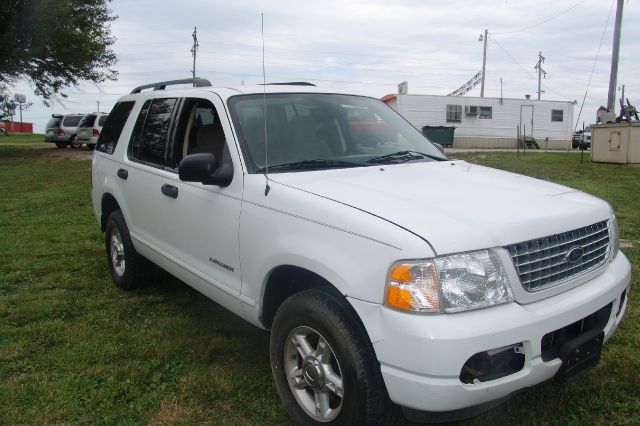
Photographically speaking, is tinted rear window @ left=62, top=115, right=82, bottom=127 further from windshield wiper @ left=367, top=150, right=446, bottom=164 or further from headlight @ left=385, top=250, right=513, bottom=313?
headlight @ left=385, top=250, right=513, bottom=313

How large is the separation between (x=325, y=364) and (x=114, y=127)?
11.6 ft

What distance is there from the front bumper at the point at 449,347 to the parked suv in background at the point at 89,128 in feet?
82.5

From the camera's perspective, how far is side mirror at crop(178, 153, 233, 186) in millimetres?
3070

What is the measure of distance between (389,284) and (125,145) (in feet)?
10.8

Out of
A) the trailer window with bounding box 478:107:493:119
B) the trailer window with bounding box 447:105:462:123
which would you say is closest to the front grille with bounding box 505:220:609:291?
the trailer window with bounding box 447:105:462:123

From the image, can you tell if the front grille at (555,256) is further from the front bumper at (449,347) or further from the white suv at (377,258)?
the front bumper at (449,347)

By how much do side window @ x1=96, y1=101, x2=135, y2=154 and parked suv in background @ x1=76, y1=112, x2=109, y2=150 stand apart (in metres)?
21.2

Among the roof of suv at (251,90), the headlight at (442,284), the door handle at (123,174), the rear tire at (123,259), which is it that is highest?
the roof of suv at (251,90)

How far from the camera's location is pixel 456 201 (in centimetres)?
258

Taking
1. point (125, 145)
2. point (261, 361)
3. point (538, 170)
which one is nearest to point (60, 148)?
point (538, 170)

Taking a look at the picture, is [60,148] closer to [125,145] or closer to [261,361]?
[125,145]

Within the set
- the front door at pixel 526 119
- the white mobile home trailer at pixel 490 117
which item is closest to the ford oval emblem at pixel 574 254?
the white mobile home trailer at pixel 490 117

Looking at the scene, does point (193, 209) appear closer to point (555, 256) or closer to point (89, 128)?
point (555, 256)

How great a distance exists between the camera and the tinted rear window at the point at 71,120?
28.5 metres
